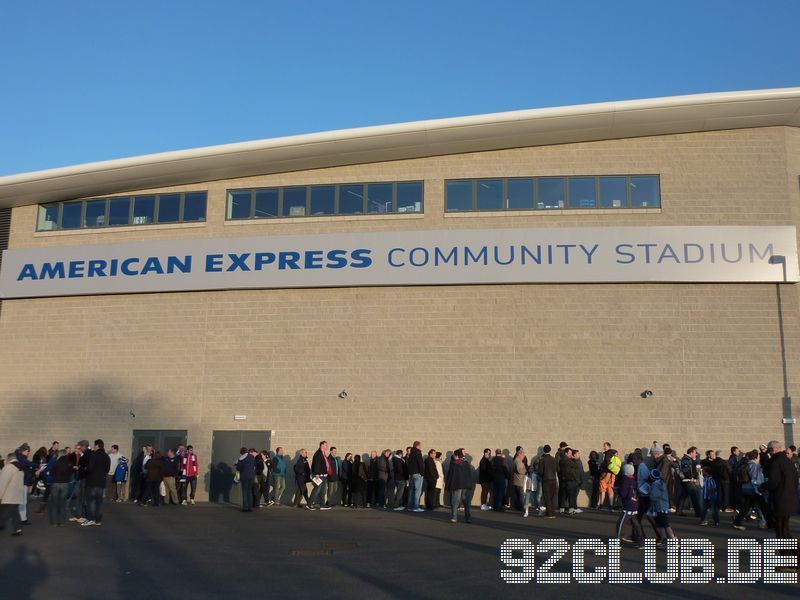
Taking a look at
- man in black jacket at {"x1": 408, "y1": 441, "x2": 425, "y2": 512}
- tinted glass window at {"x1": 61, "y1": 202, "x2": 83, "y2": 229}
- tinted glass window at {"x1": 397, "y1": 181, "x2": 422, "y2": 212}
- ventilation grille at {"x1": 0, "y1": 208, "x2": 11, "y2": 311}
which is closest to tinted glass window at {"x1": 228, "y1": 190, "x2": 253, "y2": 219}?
tinted glass window at {"x1": 397, "y1": 181, "x2": 422, "y2": 212}

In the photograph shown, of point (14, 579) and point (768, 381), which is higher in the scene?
point (768, 381)

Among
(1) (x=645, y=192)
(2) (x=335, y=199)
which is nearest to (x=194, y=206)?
(2) (x=335, y=199)

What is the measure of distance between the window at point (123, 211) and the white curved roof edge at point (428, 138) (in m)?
0.43

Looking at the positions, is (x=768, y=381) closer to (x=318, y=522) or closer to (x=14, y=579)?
(x=318, y=522)

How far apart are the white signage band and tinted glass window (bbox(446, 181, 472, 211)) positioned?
85 cm

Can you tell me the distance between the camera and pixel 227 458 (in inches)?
875

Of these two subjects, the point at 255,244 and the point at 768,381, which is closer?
the point at 768,381

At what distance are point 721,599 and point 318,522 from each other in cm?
939

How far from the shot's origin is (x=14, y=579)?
1055 centimetres

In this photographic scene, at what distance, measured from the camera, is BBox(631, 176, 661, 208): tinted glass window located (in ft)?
70.8

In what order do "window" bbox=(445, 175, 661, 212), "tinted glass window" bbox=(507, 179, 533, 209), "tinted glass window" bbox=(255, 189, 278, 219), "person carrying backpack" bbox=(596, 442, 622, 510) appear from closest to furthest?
"person carrying backpack" bbox=(596, 442, 622, 510) → "window" bbox=(445, 175, 661, 212) → "tinted glass window" bbox=(507, 179, 533, 209) → "tinted glass window" bbox=(255, 189, 278, 219)

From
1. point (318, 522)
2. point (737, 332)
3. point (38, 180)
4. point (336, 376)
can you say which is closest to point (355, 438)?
point (336, 376)

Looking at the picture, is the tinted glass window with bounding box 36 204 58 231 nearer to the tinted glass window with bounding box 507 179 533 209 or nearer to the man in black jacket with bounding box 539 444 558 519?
the tinted glass window with bounding box 507 179 533 209

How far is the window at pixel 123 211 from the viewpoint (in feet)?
78.1
